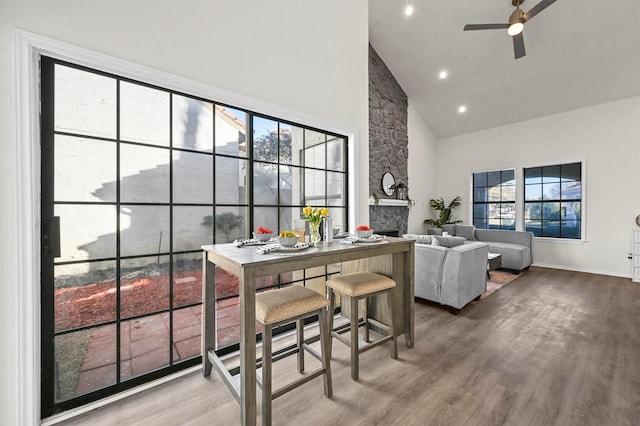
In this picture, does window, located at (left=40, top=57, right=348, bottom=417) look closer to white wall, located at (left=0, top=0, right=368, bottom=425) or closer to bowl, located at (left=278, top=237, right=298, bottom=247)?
white wall, located at (left=0, top=0, right=368, bottom=425)

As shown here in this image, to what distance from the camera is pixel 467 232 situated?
5.84 meters

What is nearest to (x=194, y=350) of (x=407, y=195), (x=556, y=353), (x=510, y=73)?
(x=556, y=353)

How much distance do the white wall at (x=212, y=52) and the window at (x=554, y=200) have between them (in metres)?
4.86

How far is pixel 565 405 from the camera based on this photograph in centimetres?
156

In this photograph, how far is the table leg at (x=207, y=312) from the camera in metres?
1.83

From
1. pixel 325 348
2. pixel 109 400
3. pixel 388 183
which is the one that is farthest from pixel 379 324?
pixel 388 183

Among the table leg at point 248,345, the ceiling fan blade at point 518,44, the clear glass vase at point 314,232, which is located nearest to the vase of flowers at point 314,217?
the clear glass vase at point 314,232

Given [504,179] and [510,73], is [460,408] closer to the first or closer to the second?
[510,73]

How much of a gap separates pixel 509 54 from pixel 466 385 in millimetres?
5246

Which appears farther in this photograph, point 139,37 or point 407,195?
point 407,195

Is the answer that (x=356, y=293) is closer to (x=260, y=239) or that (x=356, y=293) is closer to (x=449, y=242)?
(x=260, y=239)

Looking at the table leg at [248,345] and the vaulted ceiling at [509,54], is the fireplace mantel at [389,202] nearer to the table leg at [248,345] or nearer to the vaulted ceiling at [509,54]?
the vaulted ceiling at [509,54]

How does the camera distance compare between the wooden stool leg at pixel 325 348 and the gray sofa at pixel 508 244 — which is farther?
the gray sofa at pixel 508 244

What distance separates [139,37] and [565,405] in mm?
3638
